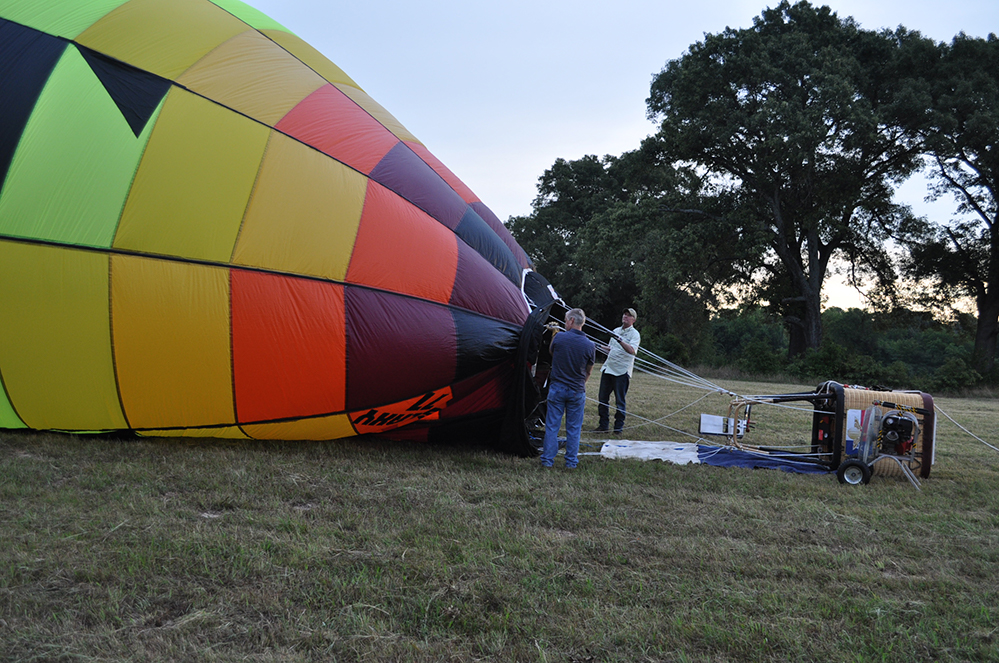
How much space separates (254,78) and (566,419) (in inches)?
142

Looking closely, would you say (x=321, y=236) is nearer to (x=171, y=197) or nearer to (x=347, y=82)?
(x=171, y=197)

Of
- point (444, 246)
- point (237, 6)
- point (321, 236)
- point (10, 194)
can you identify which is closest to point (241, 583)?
point (321, 236)

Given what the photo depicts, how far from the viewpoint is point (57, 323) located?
4.79m

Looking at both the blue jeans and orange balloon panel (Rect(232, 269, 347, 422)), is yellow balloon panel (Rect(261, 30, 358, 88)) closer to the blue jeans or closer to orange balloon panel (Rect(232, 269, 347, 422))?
orange balloon panel (Rect(232, 269, 347, 422))

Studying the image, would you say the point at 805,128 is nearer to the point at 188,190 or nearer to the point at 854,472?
the point at 854,472

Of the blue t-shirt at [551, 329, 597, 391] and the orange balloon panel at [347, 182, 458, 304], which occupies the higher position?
the orange balloon panel at [347, 182, 458, 304]

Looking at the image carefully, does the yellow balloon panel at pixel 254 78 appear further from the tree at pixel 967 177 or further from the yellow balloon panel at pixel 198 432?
the tree at pixel 967 177

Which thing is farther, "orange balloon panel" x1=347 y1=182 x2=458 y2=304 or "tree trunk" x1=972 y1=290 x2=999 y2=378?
"tree trunk" x1=972 y1=290 x2=999 y2=378

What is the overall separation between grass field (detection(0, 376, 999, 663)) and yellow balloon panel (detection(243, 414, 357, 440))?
7.4 inches

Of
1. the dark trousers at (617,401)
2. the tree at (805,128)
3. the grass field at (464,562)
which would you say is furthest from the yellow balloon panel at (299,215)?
the tree at (805,128)

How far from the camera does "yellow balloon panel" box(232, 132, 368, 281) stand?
4914 millimetres

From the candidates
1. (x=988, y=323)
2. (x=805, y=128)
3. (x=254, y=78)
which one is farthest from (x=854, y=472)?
(x=988, y=323)

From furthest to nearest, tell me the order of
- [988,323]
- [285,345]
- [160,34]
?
[988,323] < [160,34] < [285,345]

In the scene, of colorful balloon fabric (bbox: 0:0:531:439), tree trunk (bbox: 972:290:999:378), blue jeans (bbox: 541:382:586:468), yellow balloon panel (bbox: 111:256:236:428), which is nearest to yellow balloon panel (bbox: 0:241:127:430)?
colorful balloon fabric (bbox: 0:0:531:439)
